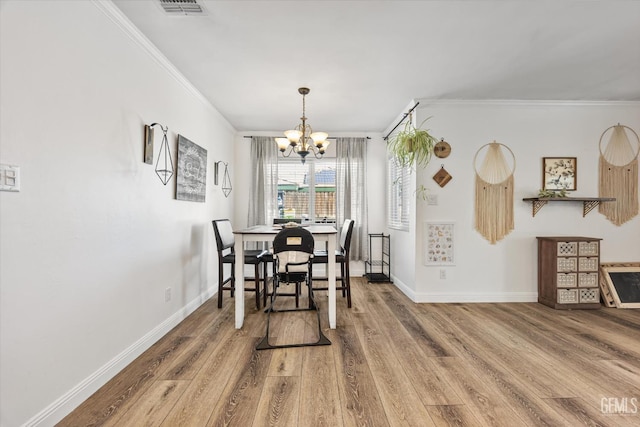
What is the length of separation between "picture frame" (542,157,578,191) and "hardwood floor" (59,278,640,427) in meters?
1.53

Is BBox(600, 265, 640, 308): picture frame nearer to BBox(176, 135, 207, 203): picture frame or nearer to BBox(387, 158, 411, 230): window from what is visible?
BBox(387, 158, 411, 230): window

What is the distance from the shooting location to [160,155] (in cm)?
271

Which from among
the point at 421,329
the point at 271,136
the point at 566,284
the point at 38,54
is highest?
the point at 271,136

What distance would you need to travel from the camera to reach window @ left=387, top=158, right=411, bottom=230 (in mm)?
4148

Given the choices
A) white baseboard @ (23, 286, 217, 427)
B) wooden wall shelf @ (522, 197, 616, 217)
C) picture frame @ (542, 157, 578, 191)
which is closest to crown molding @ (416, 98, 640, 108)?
picture frame @ (542, 157, 578, 191)

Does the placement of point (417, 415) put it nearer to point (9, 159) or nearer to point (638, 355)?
point (638, 355)

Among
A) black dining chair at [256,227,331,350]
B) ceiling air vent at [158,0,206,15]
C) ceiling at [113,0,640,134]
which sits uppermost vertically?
ceiling at [113,0,640,134]

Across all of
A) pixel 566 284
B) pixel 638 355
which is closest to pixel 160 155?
pixel 638 355

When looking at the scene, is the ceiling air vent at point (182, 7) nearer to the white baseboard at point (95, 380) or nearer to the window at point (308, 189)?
the white baseboard at point (95, 380)

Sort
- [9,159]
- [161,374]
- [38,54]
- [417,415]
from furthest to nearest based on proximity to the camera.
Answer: [161,374] < [417,415] < [38,54] < [9,159]

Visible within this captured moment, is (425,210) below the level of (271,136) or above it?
below

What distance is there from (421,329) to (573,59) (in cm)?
Answer: 278

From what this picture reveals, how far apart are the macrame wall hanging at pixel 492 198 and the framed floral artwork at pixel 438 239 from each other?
0.35 m

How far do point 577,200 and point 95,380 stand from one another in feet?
15.8
